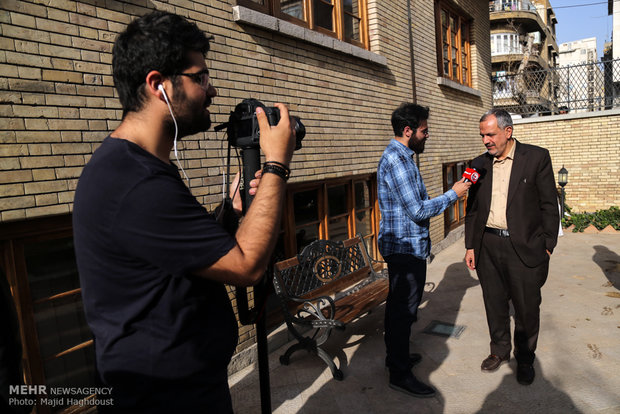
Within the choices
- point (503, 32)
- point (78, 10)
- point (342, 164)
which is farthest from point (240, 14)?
point (503, 32)

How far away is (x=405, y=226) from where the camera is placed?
10.7 feet

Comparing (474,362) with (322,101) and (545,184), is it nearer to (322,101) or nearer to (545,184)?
(545,184)

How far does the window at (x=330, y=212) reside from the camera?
15.9 feet

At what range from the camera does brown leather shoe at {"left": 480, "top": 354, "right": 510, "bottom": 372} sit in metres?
3.67

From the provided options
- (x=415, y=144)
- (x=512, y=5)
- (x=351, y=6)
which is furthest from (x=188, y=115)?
(x=512, y=5)

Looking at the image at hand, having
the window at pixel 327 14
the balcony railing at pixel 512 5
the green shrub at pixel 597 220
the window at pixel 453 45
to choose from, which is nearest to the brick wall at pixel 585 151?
the green shrub at pixel 597 220

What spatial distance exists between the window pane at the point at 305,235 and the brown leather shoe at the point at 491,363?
7.75ft

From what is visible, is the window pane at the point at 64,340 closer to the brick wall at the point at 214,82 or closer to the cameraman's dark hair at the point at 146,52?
the brick wall at the point at 214,82

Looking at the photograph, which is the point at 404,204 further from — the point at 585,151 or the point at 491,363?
the point at 585,151

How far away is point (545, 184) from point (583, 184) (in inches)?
408

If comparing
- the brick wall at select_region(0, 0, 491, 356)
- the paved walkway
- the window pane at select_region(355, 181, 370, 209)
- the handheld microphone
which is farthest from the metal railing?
the handheld microphone

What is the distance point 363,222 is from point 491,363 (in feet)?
9.95

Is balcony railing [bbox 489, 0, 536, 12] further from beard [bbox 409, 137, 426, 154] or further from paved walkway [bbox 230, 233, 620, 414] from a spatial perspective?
beard [bbox 409, 137, 426, 154]

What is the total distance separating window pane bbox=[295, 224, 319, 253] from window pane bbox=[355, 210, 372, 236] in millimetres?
1067
